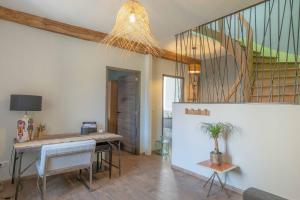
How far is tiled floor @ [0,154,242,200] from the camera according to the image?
8.73ft

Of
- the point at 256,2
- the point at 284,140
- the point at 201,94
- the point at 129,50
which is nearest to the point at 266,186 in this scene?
the point at 284,140

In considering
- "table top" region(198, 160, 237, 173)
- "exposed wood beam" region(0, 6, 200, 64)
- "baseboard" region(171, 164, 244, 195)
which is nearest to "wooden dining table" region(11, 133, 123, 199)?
"baseboard" region(171, 164, 244, 195)

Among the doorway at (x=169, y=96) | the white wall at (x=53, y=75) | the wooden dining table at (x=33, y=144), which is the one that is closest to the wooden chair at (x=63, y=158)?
the wooden dining table at (x=33, y=144)

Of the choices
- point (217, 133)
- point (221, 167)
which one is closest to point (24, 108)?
point (217, 133)

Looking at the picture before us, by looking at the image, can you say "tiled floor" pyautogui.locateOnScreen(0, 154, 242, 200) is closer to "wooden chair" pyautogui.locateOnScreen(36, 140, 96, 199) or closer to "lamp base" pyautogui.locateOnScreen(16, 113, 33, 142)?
"wooden chair" pyautogui.locateOnScreen(36, 140, 96, 199)

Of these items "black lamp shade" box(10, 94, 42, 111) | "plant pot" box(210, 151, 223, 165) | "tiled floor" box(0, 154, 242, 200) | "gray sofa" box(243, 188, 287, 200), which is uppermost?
"black lamp shade" box(10, 94, 42, 111)

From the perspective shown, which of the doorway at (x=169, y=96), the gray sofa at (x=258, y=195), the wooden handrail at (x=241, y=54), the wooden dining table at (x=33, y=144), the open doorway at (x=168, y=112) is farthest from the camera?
the doorway at (x=169, y=96)

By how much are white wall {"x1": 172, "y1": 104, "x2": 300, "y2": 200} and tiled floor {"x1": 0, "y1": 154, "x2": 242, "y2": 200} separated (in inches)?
15.8

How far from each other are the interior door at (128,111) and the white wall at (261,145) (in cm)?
186

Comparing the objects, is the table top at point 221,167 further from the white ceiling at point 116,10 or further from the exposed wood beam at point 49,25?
the exposed wood beam at point 49,25

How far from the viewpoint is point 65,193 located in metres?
2.73

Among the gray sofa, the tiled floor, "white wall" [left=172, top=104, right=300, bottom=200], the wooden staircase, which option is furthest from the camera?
the wooden staircase

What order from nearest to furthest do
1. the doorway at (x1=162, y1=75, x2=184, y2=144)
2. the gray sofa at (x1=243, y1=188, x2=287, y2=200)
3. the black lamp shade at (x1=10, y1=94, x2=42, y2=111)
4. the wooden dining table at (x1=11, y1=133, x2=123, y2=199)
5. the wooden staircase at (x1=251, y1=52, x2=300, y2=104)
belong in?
1. the gray sofa at (x1=243, y1=188, x2=287, y2=200)
2. the wooden dining table at (x1=11, y1=133, x2=123, y2=199)
3. the black lamp shade at (x1=10, y1=94, x2=42, y2=111)
4. the wooden staircase at (x1=251, y1=52, x2=300, y2=104)
5. the doorway at (x1=162, y1=75, x2=184, y2=144)

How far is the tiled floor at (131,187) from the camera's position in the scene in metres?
2.66
